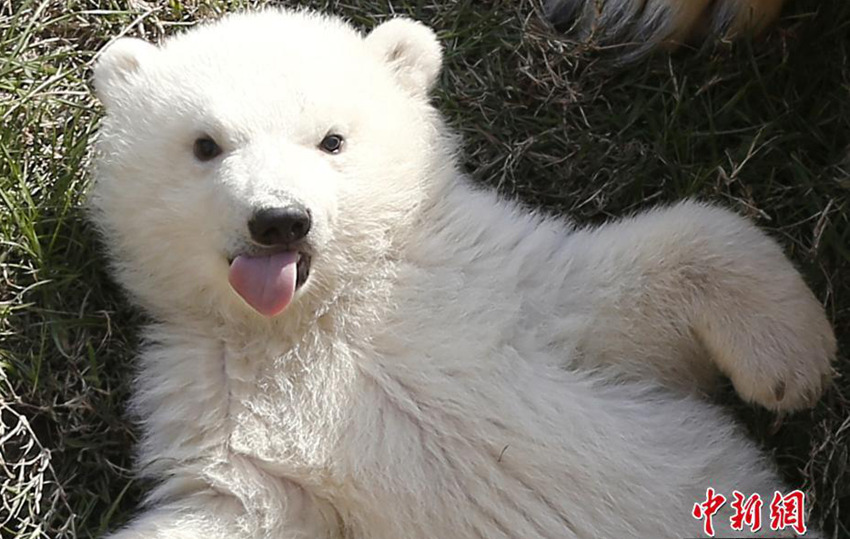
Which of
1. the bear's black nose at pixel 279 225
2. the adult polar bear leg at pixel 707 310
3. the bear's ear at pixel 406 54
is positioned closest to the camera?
the bear's black nose at pixel 279 225

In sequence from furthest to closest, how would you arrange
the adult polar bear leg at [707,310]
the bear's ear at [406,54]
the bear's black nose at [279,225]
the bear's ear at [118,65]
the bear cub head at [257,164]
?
the bear's ear at [406,54], the bear's ear at [118,65], the adult polar bear leg at [707,310], the bear cub head at [257,164], the bear's black nose at [279,225]

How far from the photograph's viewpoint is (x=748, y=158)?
11.3 ft

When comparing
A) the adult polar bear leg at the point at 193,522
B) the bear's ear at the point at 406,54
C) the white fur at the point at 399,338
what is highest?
the bear's ear at the point at 406,54

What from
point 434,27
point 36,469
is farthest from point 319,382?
point 434,27

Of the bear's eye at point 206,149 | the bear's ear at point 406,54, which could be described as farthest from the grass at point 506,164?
the bear's eye at point 206,149

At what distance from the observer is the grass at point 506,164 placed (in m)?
3.22

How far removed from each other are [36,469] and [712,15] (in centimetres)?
241

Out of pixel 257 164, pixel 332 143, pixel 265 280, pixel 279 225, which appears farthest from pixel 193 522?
pixel 332 143

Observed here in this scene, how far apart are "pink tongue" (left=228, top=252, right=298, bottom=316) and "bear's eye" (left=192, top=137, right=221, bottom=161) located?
32cm

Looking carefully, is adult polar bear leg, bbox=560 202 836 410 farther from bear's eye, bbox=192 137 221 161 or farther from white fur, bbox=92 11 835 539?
bear's eye, bbox=192 137 221 161

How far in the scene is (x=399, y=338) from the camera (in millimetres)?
2902

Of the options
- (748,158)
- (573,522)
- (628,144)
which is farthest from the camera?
(628,144)

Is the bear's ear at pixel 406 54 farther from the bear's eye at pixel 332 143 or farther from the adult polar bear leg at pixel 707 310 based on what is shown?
the adult polar bear leg at pixel 707 310

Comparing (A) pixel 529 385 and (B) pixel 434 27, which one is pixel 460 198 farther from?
(B) pixel 434 27
